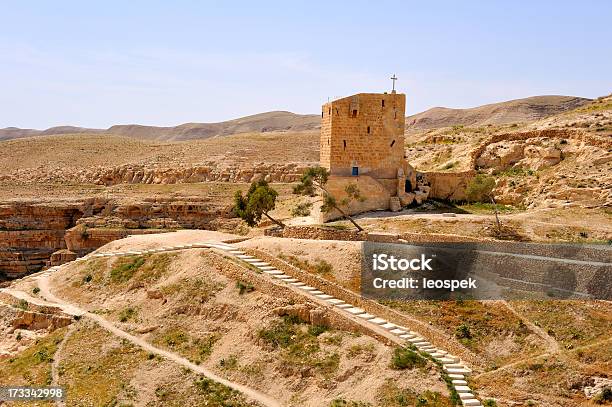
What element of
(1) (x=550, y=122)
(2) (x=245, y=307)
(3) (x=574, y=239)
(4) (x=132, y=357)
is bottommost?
(4) (x=132, y=357)

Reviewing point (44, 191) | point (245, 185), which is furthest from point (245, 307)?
point (44, 191)

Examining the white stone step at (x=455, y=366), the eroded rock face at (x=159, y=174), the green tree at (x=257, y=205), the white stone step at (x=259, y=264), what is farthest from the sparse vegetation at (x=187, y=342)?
the eroded rock face at (x=159, y=174)

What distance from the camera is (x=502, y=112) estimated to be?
90.5 metres

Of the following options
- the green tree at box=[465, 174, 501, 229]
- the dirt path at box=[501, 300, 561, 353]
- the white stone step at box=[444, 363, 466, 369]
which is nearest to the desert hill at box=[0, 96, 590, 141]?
the green tree at box=[465, 174, 501, 229]

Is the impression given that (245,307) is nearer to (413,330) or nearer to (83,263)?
(413,330)

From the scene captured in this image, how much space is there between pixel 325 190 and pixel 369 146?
3293 mm

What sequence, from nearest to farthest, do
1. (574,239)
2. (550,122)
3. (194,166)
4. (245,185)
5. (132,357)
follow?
(132,357)
(574,239)
(550,122)
(245,185)
(194,166)

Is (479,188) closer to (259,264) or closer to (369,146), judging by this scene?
(369,146)

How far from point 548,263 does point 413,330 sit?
17.1 ft

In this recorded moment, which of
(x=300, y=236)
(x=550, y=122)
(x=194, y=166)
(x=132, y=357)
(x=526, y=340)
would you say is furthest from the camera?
(x=194, y=166)

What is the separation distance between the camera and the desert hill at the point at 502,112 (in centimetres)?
8881

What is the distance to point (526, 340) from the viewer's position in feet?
60.1

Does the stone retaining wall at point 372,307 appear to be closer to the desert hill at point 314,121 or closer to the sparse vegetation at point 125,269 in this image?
the sparse vegetation at point 125,269

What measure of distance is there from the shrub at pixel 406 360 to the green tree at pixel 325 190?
10648 millimetres
